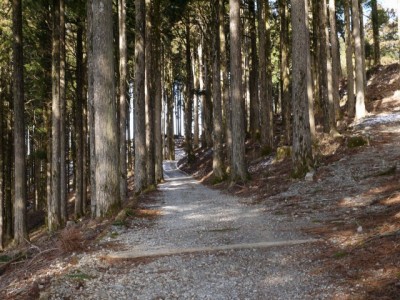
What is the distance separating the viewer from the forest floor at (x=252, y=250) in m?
4.12

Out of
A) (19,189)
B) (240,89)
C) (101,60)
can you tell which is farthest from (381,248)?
(19,189)

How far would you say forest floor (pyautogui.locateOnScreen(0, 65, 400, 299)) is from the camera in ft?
13.5

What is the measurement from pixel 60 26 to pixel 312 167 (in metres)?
10.0

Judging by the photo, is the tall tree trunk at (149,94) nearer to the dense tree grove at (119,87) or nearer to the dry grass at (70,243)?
the dense tree grove at (119,87)

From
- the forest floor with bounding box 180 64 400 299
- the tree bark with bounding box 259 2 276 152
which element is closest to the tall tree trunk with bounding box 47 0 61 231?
the forest floor with bounding box 180 64 400 299

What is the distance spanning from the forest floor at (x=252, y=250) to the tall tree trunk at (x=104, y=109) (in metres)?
0.73

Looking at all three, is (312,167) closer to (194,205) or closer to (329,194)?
(329,194)

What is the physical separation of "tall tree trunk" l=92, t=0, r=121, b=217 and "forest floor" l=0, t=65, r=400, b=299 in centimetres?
73

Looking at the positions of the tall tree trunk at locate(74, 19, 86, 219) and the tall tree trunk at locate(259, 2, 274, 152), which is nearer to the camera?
the tall tree trunk at locate(74, 19, 86, 219)

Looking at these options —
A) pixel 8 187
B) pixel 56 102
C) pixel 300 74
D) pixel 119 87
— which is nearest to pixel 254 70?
pixel 119 87

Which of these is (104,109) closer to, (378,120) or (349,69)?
(378,120)

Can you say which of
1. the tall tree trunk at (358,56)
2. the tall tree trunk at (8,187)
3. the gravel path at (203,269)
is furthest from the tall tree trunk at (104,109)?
the tall tree trunk at (8,187)

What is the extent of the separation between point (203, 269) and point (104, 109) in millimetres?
4718

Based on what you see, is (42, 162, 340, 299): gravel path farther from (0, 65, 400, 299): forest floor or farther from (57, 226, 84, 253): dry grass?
(57, 226, 84, 253): dry grass
